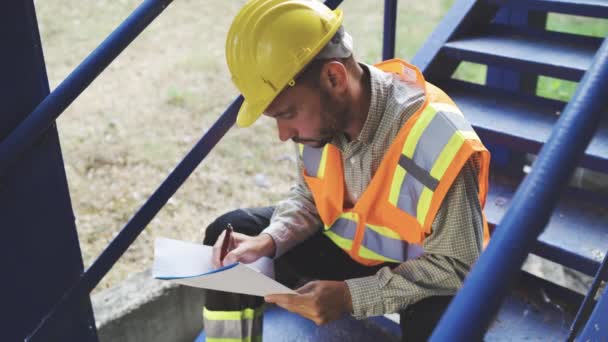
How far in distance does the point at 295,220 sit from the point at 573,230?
1.19 metres

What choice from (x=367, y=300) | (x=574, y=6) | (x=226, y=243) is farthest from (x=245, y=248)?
(x=574, y=6)

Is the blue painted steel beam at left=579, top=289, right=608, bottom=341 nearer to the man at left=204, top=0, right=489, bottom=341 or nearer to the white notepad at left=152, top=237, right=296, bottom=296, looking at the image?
the man at left=204, top=0, right=489, bottom=341

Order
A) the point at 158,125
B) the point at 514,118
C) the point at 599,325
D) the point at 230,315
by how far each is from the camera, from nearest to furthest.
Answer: the point at 599,325 < the point at 230,315 < the point at 514,118 < the point at 158,125

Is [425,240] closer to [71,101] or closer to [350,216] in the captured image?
[350,216]

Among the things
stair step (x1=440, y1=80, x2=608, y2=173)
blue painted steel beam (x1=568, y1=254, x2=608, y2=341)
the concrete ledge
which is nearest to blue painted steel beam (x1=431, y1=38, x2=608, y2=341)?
blue painted steel beam (x1=568, y1=254, x2=608, y2=341)

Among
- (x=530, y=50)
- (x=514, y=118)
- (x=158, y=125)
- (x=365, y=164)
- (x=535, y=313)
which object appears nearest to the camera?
(x=365, y=164)

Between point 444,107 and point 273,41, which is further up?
point 273,41

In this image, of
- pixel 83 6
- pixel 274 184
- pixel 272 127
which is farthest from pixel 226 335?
pixel 83 6

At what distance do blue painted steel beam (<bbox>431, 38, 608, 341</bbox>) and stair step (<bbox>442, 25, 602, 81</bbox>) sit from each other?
6.83 ft

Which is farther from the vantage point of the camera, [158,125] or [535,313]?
[158,125]

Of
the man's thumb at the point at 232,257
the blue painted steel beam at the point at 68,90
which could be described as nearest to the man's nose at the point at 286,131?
the man's thumb at the point at 232,257

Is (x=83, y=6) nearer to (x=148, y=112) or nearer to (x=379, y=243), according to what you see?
(x=148, y=112)

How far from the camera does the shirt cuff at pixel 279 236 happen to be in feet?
7.66

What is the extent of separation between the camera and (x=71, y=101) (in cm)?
196
